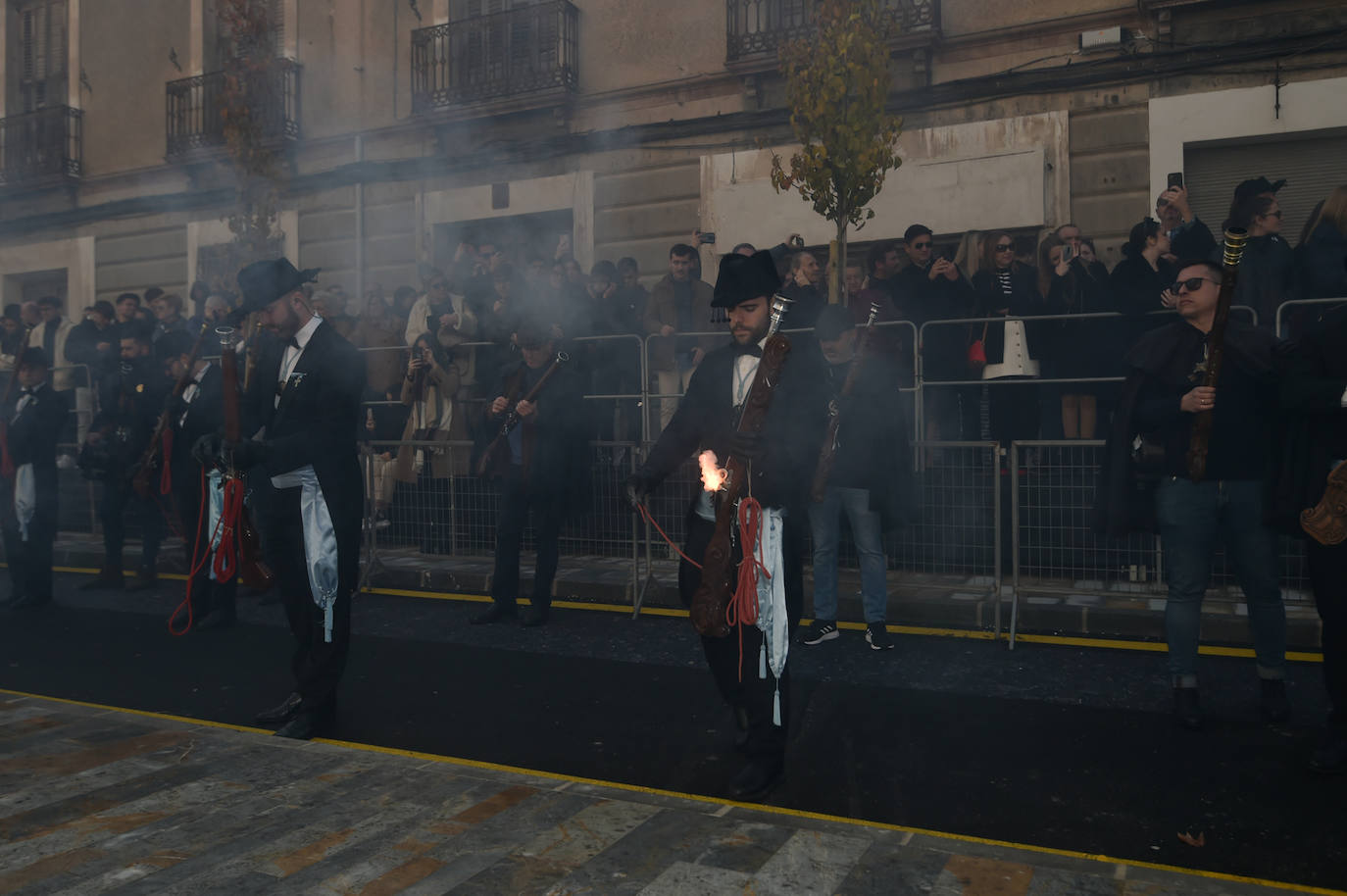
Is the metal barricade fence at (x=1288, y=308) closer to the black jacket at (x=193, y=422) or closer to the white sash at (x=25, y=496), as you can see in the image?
the black jacket at (x=193, y=422)

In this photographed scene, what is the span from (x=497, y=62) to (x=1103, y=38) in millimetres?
7338

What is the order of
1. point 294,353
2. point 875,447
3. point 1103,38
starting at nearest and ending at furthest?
1. point 294,353
2. point 875,447
3. point 1103,38

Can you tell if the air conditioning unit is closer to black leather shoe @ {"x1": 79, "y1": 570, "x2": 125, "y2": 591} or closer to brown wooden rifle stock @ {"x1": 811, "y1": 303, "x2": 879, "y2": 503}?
brown wooden rifle stock @ {"x1": 811, "y1": 303, "x2": 879, "y2": 503}

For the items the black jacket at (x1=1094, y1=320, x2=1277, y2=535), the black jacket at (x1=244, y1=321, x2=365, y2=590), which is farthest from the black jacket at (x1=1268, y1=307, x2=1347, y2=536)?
the black jacket at (x1=244, y1=321, x2=365, y2=590)

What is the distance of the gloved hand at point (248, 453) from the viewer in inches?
182

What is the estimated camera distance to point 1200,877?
300 cm

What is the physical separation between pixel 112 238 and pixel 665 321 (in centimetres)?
1240

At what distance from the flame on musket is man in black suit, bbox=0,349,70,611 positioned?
20.5 ft

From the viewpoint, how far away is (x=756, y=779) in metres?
3.91

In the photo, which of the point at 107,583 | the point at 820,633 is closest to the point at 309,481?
the point at 820,633

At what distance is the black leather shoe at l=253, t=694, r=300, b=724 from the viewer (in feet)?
16.1

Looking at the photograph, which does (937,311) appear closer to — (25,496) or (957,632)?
(957,632)

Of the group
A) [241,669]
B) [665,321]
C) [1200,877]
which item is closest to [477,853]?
[1200,877]

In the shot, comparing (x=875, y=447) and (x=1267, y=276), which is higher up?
(x=1267, y=276)
